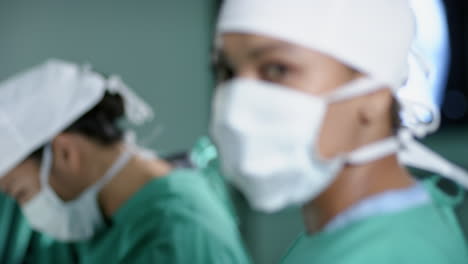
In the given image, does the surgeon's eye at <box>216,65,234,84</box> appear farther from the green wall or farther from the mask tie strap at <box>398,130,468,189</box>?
the green wall

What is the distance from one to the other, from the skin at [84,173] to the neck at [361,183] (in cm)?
81

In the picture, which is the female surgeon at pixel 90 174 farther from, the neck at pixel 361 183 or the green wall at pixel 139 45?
the green wall at pixel 139 45

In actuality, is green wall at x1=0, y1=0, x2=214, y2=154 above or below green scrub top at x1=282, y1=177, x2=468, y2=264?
below

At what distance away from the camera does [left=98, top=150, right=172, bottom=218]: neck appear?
174 centimetres

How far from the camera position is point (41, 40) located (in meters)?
2.96

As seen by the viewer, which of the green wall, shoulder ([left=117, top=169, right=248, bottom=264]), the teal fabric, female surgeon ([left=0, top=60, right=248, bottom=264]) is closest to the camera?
shoulder ([left=117, top=169, right=248, bottom=264])

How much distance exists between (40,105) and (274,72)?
92cm

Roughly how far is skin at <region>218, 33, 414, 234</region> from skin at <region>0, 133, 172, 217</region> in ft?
2.68

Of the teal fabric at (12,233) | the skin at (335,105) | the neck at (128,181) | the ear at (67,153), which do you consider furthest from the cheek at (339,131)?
the teal fabric at (12,233)

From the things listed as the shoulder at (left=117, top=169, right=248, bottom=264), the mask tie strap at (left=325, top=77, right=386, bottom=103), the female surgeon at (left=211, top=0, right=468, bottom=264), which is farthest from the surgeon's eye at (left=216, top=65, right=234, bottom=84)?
the shoulder at (left=117, top=169, right=248, bottom=264)

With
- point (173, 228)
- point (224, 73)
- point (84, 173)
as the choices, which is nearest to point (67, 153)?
point (84, 173)

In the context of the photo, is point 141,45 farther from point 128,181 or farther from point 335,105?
point 335,105

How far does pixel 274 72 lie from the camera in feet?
3.18

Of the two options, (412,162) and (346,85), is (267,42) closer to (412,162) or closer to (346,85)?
(346,85)
